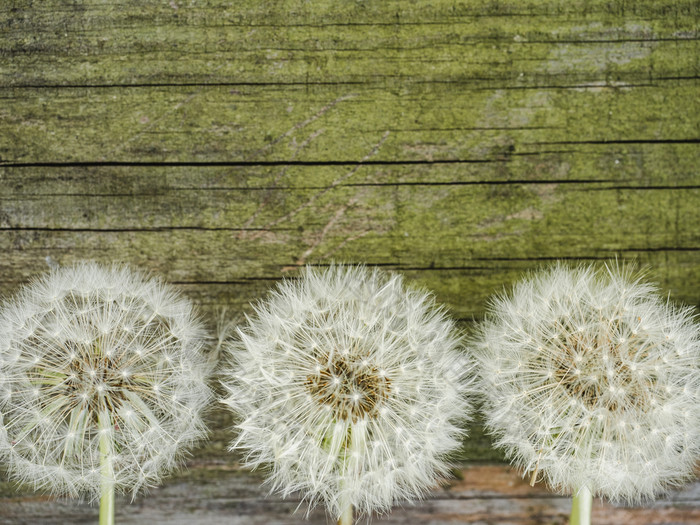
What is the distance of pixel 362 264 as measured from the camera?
2686 mm

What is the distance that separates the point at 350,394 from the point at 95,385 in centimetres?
106

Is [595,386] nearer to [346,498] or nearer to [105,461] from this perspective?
[346,498]

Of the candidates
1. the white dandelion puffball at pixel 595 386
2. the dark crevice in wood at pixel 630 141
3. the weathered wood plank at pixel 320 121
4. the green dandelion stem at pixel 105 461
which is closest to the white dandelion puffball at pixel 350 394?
the white dandelion puffball at pixel 595 386

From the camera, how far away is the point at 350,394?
220 cm

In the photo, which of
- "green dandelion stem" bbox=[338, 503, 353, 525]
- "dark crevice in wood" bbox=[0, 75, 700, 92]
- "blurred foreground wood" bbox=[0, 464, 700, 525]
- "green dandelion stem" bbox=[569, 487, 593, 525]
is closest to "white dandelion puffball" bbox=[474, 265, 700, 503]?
"green dandelion stem" bbox=[569, 487, 593, 525]

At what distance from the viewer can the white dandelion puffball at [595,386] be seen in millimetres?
2221

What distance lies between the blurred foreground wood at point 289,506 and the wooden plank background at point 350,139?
2.95 feet

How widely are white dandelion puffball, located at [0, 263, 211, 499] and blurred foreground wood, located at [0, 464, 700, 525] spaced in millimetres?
471

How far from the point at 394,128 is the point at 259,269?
3.20ft

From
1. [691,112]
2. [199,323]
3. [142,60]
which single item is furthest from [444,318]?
[142,60]

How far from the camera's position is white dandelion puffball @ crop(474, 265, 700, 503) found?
7.29 ft

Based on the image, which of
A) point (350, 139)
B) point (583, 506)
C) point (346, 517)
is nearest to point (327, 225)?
point (350, 139)

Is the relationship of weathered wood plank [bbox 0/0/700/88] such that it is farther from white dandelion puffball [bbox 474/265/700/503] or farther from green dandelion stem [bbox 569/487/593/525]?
green dandelion stem [bbox 569/487/593/525]

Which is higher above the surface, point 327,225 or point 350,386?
point 327,225
